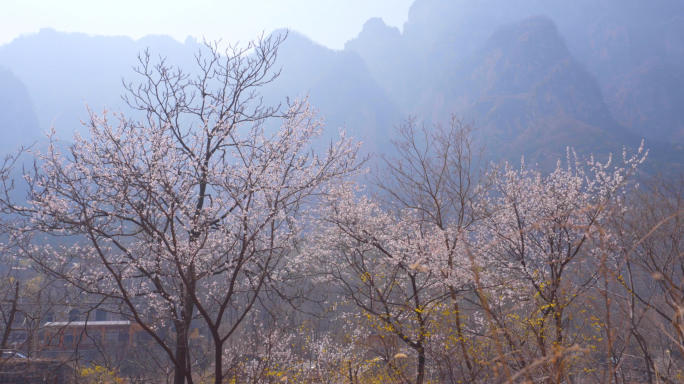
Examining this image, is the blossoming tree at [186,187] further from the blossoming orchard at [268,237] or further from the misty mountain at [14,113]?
the misty mountain at [14,113]

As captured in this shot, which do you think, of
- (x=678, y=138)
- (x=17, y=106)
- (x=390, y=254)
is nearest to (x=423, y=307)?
(x=390, y=254)

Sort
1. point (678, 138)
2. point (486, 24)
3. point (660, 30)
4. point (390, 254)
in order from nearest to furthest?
1. point (390, 254)
2. point (678, 138)
3. point (660, 30)
4. point (486, 24)

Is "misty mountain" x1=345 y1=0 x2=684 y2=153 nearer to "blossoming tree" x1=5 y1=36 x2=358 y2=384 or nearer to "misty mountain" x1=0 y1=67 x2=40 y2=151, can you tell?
"blossoming tree" x1=5 y1=36 x2=358 y2=384

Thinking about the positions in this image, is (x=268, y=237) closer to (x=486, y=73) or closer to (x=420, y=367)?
(x=420, y=367)

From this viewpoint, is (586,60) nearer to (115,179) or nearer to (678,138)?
(678,138)

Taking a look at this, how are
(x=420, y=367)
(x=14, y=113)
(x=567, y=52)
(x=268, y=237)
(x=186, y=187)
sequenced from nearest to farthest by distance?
1. (x=268, y=237)
2. (x=186, y=187)
3. (x=420, y=367)
4. (x=14, y=113)
5. (x=567, y=52)

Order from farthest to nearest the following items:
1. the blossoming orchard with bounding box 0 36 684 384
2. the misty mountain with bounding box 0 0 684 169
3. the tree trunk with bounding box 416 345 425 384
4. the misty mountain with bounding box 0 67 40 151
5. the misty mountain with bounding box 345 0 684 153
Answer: the misty mountain with bounding box 345 0 684 153
the misty mountain with bounding box 0 67 40 151
the misty mountain with bounding box 0 0 684 169
the tree trunk with bounding box 416 345 425 384
the blossoming orchard with bounding box 0 36 684 384

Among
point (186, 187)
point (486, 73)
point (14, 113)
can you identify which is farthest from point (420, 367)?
point (14, 113)

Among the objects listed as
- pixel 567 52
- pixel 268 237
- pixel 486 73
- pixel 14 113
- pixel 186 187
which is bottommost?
pixel 268 237

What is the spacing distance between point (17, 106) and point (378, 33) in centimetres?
11380

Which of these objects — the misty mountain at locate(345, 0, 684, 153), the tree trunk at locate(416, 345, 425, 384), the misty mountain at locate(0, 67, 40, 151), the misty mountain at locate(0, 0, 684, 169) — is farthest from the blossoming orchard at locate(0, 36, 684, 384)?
the misty mountain at locate(0, 67, 40, 151)

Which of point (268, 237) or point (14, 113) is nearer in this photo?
point (268, 237)

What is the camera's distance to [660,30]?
110 metres

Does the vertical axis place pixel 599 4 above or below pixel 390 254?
above
